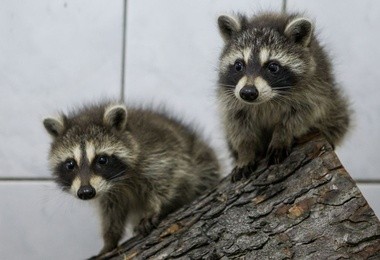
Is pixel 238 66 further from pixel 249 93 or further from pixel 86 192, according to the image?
pixel 86 192

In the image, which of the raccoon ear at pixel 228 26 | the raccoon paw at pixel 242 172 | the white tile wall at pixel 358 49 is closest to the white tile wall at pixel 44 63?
the raccoon ear at pixel 228 26

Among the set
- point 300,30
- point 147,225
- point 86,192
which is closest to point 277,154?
point 300,30

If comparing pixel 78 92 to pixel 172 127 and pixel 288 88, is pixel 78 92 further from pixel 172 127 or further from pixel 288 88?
pixel 288 88

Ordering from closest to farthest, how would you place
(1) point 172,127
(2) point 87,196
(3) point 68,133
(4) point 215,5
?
1. (2) point 87,196
2. (3) point 68,133
3. (1) point 172,127
4. (4) point 215,5

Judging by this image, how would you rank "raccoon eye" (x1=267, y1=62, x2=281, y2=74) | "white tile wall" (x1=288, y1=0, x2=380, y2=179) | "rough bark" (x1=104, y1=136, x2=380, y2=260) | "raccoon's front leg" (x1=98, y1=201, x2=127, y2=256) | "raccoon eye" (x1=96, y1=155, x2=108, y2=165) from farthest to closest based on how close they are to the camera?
"white tile wall" (x1=288, y1=0, x2=380, y2=179)
"raccoon's front leg" (x1=98, y1=201, x2=127, y2=256)
"raccoon eye" (x1=96, y1=155, x2=108, y2=165)
"raccoon eye" (x1=267, y1=62, x2=281, y2=74)
"rough bark" (x1=104, y1=136, x2=380, y2=260)

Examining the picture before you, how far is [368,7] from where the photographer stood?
3.24 m

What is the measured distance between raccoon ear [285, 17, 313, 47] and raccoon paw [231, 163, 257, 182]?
0.47 metres

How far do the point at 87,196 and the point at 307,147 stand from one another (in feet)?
2.58

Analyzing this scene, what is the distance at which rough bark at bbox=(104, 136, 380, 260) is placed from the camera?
2.17 m

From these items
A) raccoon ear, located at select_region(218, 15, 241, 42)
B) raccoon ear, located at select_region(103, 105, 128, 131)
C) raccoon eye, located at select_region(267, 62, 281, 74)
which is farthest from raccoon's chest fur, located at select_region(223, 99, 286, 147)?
raccoon ear, located at select_region(103, 105, 128, 131)

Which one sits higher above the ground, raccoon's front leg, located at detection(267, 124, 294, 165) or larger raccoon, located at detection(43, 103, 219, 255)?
raccoon's front leg, located at detection(267, 124, 294, 165)

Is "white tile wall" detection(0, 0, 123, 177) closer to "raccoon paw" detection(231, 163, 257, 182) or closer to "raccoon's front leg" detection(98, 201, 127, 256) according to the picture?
"raccoon's front leg" detection(98, 201, 127, 256)

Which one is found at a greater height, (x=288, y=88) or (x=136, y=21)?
(x=288, y=88)

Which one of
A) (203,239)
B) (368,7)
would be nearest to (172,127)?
(203,239)
